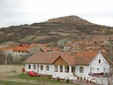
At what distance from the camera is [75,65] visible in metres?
63.5

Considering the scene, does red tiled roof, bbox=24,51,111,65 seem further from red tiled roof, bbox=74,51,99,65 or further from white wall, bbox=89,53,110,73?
white wall, bbox=89,53,110,73

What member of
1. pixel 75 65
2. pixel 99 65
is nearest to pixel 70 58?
pixel 75 65

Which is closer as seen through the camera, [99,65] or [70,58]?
[70,58]

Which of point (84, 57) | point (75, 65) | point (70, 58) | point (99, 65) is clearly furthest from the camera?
point (99, 65)

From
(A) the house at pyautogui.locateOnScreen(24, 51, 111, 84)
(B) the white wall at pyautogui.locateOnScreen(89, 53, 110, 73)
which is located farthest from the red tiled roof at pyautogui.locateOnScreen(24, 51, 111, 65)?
(B) the white wall at pyautogui.locateOnScreen(89, 53, 110, 73)

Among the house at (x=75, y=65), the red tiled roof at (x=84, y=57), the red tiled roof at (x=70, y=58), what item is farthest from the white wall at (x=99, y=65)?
the red tiled roof at (x=70, y=58)

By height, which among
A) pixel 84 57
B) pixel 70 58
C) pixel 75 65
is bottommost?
pixel 75 65

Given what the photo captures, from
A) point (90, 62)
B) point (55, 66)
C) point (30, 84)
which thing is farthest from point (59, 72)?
point (30, 84)

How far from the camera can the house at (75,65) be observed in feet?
205

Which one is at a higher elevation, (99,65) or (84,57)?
(84,57)

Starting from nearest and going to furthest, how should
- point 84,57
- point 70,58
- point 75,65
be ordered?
point 75,65
point 84,57
point 70,58

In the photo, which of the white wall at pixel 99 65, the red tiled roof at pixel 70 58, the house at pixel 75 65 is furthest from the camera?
the white wall at pixel 99 65

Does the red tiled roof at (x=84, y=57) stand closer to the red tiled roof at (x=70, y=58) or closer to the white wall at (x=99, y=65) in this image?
the red tiled roof at (x=70, y=58)

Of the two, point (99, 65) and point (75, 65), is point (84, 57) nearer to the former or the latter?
point (75, 65)
